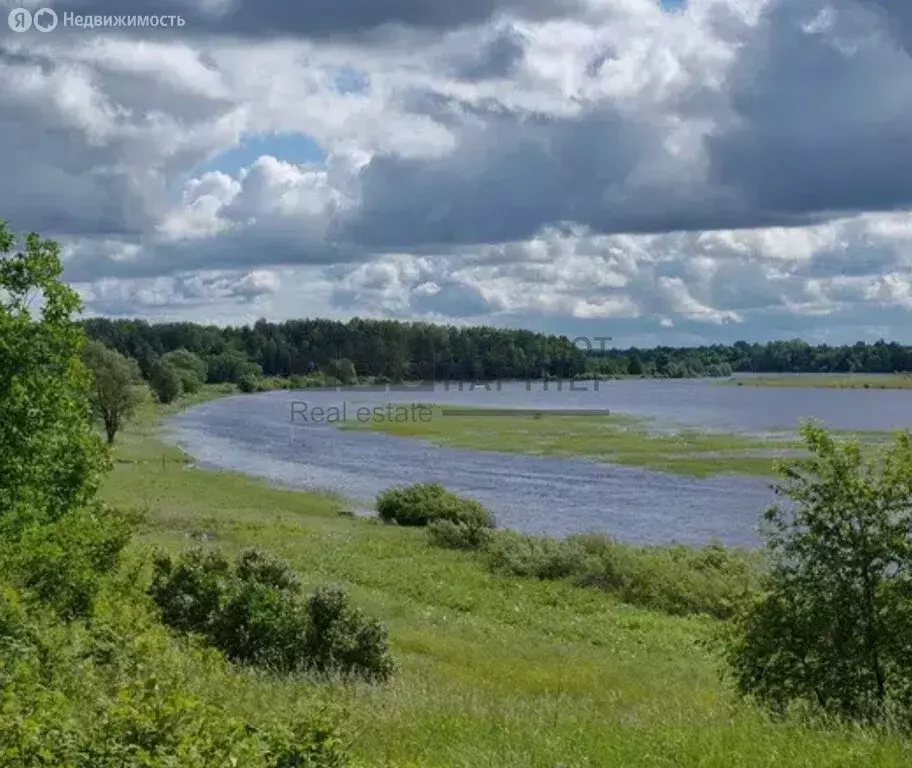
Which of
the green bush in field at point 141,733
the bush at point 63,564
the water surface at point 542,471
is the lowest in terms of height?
the water surface at point 542,471

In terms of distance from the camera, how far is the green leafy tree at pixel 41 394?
66.9 ft

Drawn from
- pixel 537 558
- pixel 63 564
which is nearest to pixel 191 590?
pixel 63 564

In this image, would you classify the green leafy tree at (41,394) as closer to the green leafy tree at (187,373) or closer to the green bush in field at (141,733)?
the green bush in field at (141,733)

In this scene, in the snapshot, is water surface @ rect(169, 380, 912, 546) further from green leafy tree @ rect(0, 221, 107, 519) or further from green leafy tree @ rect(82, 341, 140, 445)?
green leafy tree @ rect(0, 221, 107, 519)

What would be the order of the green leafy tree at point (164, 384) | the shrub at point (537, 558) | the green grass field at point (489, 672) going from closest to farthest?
the green grass field at point (489, 672)
the shrub at point (537, 558)
the green leafy tree at point (164, 384)

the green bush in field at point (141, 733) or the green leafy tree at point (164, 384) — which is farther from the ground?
the green bush in field at point (141, 733)

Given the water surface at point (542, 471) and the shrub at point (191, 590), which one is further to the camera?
the water surface at point (542, 471)

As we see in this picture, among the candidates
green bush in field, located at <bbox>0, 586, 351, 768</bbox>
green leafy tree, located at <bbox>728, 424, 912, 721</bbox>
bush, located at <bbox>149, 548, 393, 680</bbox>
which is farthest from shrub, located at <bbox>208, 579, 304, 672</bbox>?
green bush in field, located at <bbox>0, 586, 351, 768</bbox>

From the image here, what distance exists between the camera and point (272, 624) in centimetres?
1759

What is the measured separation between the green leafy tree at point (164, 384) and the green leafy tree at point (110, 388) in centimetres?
5791

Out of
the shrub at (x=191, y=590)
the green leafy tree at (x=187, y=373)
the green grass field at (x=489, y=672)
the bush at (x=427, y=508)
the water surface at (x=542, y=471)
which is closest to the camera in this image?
the green grass field at (x=489, y=672)

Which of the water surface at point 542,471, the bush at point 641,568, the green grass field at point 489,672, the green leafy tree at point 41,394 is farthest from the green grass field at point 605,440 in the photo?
the green leafy tree at point 41,394

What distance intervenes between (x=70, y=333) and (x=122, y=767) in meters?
17.0

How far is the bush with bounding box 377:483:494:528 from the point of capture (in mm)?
46781
